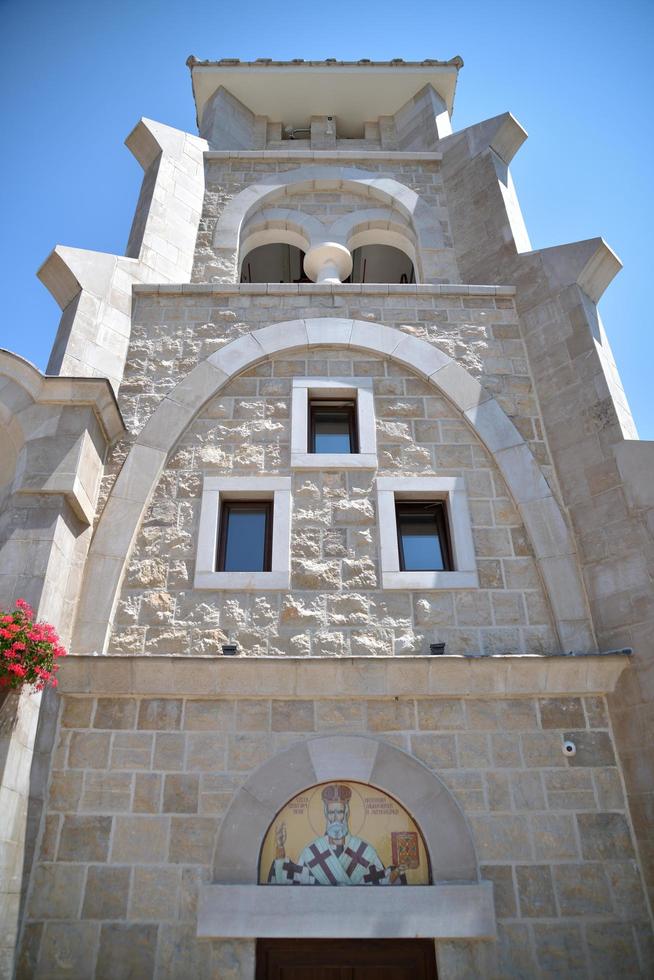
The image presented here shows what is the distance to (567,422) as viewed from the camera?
28.3 feet

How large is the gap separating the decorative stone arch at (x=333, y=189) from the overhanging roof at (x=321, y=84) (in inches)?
127

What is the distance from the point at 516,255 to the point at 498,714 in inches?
253

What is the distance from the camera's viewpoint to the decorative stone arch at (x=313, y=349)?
750cm

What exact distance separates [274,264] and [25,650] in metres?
11.0

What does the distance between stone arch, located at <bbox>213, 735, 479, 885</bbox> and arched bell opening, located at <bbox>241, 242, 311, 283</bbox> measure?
34.1 feet

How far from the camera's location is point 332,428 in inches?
364

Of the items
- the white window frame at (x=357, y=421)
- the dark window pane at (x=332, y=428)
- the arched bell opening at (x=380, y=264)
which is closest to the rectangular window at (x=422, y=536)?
the white window frame at (x=357, y=421)

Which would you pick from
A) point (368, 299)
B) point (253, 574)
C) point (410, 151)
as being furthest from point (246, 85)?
point (253, 574)

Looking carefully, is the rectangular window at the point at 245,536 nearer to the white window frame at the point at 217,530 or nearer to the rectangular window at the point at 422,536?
the white window frame at the point at 217,530

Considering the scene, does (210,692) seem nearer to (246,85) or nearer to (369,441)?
(369,441)

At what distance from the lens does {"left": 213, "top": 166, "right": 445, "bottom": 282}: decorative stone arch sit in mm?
11758

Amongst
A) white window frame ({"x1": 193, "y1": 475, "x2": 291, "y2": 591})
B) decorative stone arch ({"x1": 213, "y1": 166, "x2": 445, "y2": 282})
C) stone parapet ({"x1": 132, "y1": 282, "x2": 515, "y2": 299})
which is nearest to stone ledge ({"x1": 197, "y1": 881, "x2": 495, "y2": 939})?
white window frame ({"x1": 193, "y1": 475, "x2": 291, "y2": 591})

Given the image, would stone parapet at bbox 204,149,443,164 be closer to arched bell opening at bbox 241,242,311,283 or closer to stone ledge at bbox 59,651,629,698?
arched bell opening at bbox 241,242,311,283

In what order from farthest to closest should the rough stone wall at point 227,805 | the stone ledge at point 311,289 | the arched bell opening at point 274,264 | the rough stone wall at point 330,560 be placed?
1. the arched bell opening at point 274,264
2. the stone ledge at point 311,289
3. the rough stone wall at point 330,560
4. the rough stone wall at point 227,805
